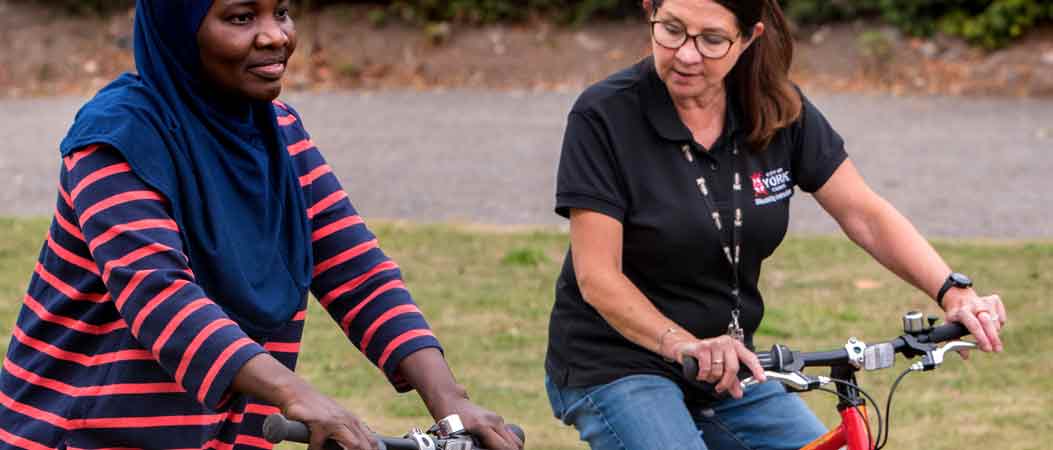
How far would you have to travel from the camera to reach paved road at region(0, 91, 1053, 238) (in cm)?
1055

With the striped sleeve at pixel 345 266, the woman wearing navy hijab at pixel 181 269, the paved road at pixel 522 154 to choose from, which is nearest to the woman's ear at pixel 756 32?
the striped sleeve at pixel 345 266

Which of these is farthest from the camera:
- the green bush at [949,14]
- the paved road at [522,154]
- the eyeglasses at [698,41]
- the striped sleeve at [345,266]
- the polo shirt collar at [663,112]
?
the green bush at [949,14]

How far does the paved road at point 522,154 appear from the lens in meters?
10.5

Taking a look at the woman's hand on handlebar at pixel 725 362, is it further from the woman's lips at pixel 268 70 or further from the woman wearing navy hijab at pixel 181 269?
the woman's lips at pixel 268 70

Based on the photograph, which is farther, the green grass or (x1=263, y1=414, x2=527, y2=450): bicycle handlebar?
the green grass

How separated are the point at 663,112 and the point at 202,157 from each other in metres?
1.47

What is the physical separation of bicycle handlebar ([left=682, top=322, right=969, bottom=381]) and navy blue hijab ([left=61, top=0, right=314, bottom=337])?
0.94 meters

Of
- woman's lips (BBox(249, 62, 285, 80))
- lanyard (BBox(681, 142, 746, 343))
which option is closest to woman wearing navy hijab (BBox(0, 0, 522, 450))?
woman's lips (BBox(249, 62, 285, 80))

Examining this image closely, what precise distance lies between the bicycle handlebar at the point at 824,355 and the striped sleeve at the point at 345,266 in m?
0.65

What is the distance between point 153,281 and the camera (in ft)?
9.55

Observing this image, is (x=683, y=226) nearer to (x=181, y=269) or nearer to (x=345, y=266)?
(x=345, y=266)

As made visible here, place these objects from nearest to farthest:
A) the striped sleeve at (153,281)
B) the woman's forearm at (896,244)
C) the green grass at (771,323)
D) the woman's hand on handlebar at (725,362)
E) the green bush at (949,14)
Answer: the striped sleeve at (153,281) < the woman's hand on handlebar at (725,362) < the woman's forearm at (896,244) < the green grass at (771,323) < the green bush at (949,14)

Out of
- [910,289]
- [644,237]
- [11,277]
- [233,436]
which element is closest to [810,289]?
[910,289]

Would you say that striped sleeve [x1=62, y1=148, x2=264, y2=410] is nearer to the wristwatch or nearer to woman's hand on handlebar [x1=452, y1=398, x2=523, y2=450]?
woman's hand on handlebar [x1=452, y1=398, x2=523, y2=450]
